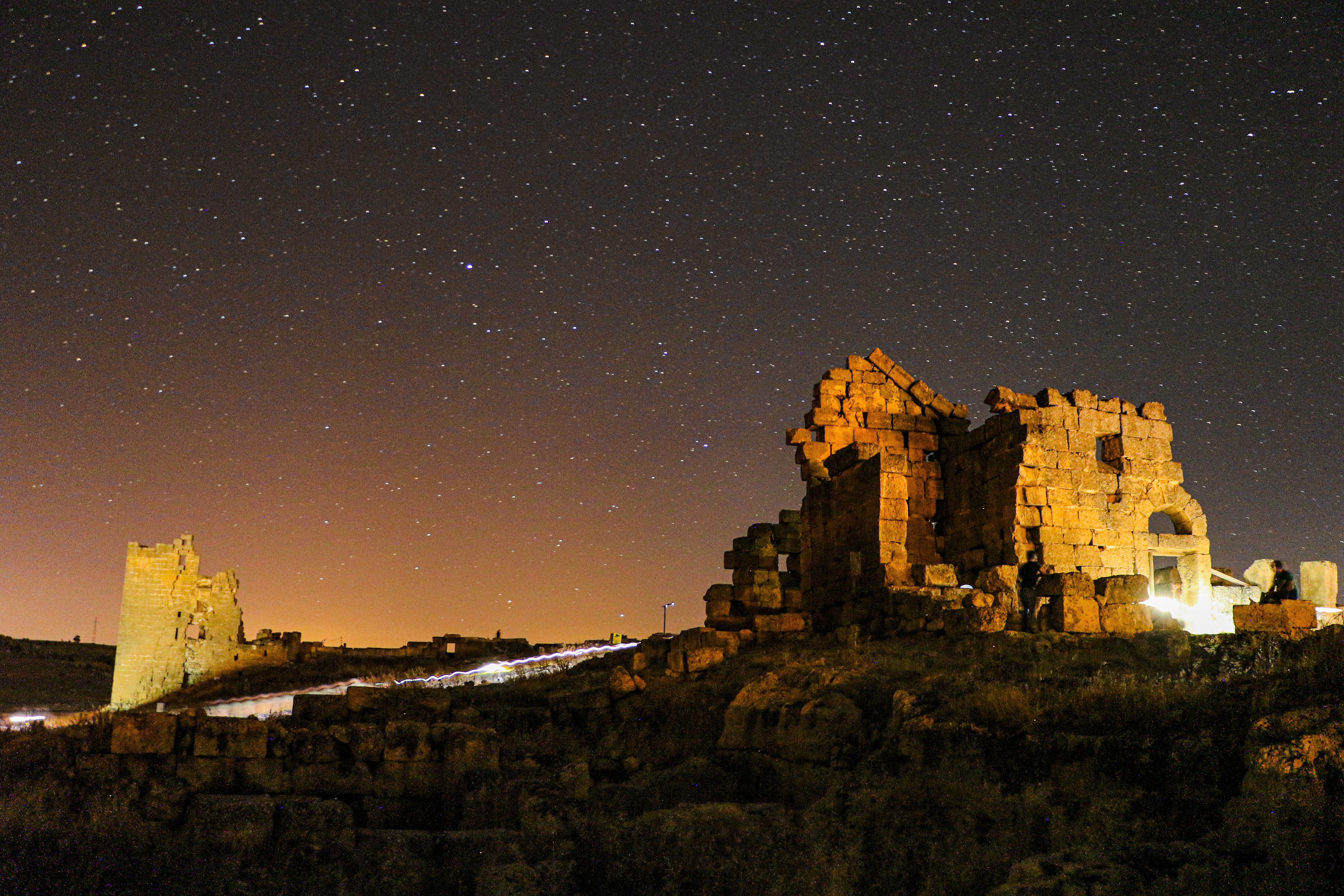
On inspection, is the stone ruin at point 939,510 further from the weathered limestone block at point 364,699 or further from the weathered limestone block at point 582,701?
the weathered limestone block at point 364,699

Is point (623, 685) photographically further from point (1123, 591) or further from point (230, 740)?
point (1123, 591)

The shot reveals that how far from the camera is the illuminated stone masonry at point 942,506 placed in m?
18.2

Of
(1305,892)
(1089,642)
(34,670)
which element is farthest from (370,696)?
(34,670)

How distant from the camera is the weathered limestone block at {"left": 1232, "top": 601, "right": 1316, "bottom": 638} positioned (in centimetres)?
1331

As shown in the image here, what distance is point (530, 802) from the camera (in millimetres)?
8859

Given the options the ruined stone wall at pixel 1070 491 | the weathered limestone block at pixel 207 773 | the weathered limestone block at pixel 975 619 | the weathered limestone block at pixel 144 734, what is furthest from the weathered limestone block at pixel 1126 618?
the weathered limestone block at pixel 144 734

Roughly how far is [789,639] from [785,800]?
24.0 feet

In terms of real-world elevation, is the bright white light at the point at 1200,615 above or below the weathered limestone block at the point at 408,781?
above

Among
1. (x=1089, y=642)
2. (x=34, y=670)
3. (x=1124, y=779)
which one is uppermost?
(x=1089, y=642)

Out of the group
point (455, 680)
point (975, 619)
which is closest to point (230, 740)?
point (975, 619)

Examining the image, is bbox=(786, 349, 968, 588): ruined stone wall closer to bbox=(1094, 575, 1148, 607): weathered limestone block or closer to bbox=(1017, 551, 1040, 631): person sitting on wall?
bbox=(1017, 551, 1040, 631): person sitting on wall

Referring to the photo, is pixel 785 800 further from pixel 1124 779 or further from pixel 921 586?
pixel 921 586

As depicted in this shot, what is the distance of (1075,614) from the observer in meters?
14.1

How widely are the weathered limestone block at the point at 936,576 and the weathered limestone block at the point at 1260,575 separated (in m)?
8.06
